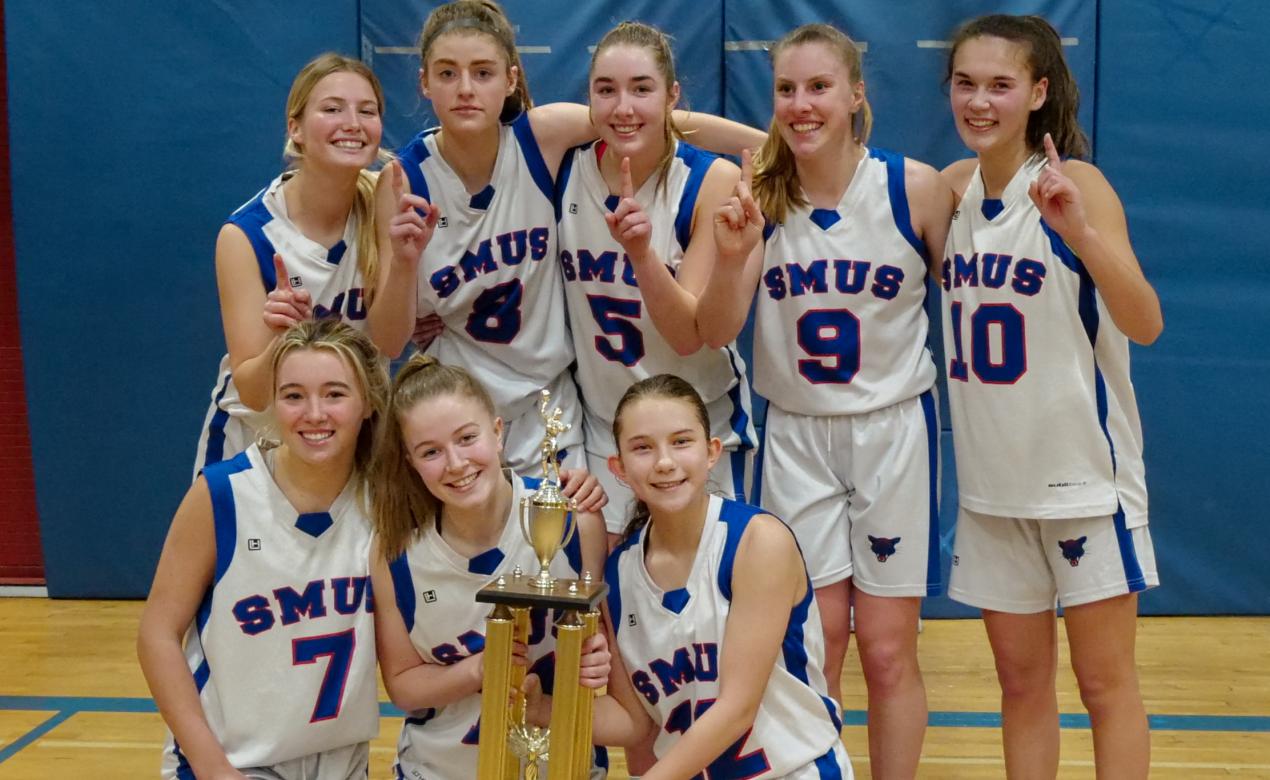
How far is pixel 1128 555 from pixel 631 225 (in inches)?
50.4

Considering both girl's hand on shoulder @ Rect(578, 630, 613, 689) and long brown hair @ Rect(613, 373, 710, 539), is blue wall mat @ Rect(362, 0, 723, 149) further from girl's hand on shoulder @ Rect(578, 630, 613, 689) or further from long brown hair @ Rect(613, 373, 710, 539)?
girl's hand on shoulder @ Rect(578, 630, 613, 689)

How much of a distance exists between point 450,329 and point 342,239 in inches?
13.5

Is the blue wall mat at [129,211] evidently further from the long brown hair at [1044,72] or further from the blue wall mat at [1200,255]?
the blue wall mat at [1200,255]

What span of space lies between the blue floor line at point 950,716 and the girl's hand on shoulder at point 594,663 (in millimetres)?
1633

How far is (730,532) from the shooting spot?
8.08 feet

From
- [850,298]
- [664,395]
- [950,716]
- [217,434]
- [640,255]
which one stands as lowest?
[950,716]

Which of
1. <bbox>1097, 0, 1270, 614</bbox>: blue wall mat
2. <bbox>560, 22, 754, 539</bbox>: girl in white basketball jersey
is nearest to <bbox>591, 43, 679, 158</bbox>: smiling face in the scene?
<bbox>560, 22, 754, 539</bbox>: girl in white basketball jersey

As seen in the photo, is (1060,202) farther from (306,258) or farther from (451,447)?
(306,258)

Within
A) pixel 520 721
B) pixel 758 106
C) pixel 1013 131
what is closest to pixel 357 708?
pixel 520 721

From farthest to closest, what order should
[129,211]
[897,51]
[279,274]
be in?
[129,211]
[897,51]
[279,274]

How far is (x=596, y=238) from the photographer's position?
294cm

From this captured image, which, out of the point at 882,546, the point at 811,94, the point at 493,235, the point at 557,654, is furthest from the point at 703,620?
the point at 811,94

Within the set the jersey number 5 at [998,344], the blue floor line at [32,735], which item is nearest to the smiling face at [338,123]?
the jersey number 5 at [998,344]

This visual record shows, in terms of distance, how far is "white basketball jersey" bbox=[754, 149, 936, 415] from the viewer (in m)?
2.83
